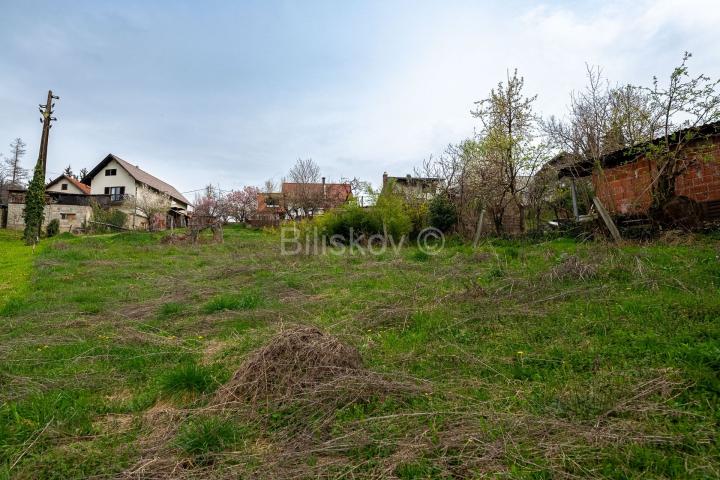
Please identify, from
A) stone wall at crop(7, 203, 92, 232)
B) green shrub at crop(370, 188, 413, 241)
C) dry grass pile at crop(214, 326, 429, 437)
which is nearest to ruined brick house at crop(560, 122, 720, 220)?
green shrub at crop(370, 188, 413, 241)

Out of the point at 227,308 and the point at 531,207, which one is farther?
the point at 531,207

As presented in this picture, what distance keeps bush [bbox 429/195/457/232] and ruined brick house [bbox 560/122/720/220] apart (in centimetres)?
381

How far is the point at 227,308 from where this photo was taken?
231 inches

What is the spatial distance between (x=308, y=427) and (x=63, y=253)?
1453 cm

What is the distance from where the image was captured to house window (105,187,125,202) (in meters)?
36.2

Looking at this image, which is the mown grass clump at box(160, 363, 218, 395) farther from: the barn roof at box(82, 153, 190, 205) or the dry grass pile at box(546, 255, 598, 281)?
the barn roof at box(82, 153, 190, 205)

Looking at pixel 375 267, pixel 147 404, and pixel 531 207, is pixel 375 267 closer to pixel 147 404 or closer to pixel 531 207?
pixel 147 404

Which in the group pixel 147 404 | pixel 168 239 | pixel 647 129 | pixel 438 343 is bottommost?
pixel 147 404

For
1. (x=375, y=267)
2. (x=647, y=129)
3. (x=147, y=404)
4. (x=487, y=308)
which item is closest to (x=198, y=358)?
(x=147, y=404)

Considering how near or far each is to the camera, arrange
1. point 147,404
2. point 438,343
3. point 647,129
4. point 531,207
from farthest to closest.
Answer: point 531,207, point 647,129, point 438,343, point 147,404

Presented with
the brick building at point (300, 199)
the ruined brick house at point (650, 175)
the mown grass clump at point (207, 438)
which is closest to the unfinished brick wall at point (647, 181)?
the ruined brick house at point (650, 175)

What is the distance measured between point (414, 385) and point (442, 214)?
12.5 metres

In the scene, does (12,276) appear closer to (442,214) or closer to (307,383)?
(307,383)

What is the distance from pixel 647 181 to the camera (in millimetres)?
10750
